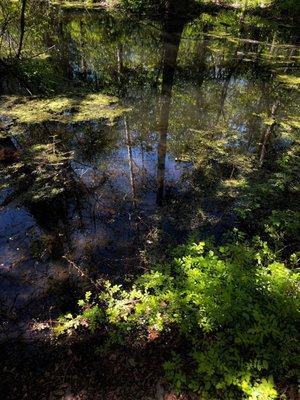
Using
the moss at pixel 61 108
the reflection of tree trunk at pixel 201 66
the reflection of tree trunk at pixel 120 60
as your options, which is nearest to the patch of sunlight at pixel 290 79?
the reflection of tree trunk at pixel 201 66

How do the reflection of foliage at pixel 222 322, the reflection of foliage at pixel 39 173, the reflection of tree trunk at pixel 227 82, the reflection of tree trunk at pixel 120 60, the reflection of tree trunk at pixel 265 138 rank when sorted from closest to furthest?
the reflection of foliage at pixel 222 322 → the reflection of foliage at pixel 39 173 → the reflection of tree trunk at pixel 265 138 → the reflection of tree trunk at pixel 227 82 → the reflection of tree trunk at pixel 120 60

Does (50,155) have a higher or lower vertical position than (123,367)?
higher

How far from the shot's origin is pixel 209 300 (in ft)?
9.42

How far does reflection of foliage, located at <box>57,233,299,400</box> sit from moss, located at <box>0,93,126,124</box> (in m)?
4.43

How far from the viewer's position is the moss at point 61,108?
6.57 metres

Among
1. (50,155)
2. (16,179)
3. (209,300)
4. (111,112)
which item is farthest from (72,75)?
Answer: (209,300)

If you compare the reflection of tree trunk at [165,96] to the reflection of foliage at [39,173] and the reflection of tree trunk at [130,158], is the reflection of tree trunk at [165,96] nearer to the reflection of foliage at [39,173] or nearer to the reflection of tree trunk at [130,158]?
the reflection of tree trunk at [130,158]

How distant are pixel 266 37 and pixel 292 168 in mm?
12823

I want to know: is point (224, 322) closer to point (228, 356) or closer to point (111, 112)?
point (228, 356)

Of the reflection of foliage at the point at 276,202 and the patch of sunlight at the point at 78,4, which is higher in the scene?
the patch of sunlight at the point at 78,4

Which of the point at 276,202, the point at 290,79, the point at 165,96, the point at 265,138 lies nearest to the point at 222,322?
the point at 276,202

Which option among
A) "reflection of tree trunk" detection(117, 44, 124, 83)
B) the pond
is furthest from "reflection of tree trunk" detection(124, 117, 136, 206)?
"reflection of tree trunk" detection(117, 44, 124, 83)

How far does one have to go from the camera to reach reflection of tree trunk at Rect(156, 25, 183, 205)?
18.2 feet

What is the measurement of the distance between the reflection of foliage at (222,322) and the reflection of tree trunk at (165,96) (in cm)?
207
